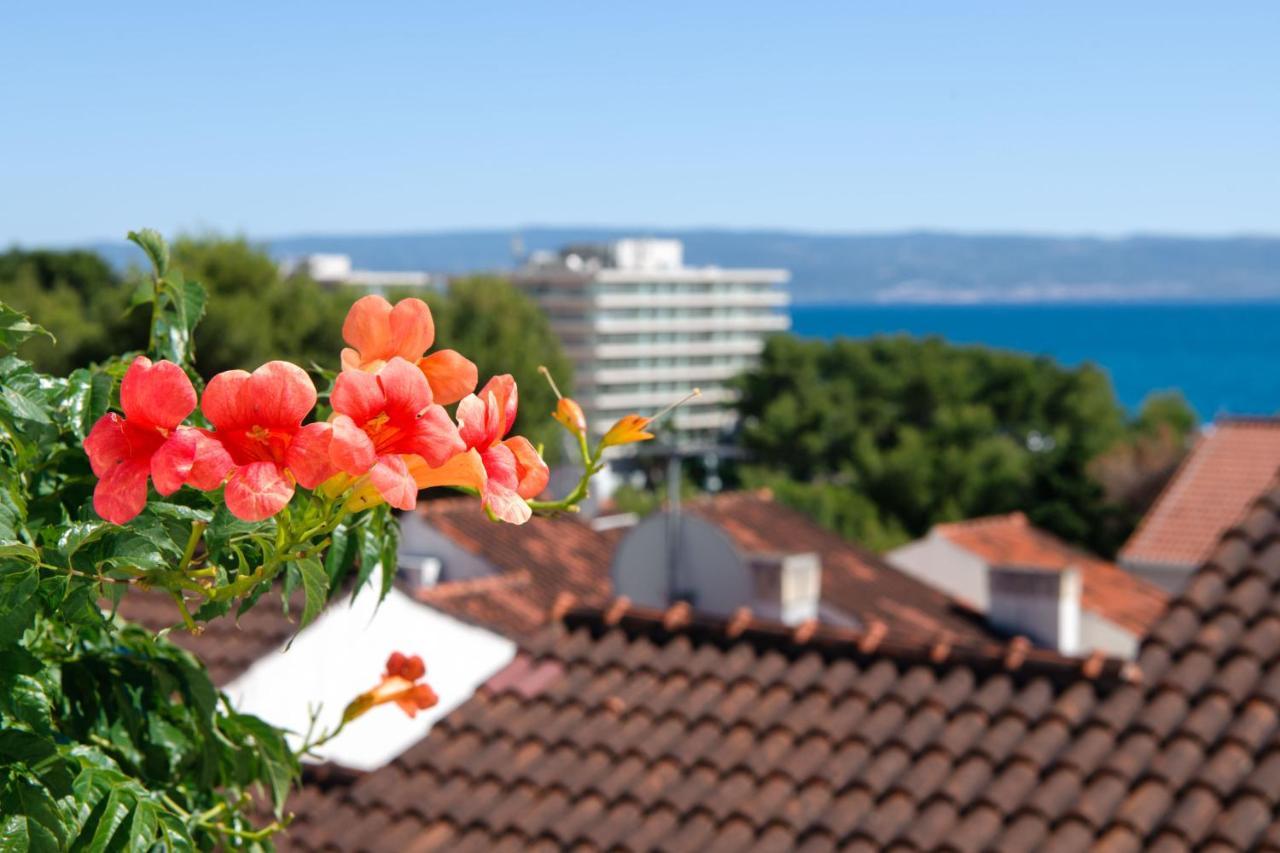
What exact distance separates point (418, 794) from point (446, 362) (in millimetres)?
5641

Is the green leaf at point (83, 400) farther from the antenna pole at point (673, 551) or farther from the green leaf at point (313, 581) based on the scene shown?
the antenna pole at point (673, 551)

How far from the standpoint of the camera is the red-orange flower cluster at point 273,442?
1.33 metres

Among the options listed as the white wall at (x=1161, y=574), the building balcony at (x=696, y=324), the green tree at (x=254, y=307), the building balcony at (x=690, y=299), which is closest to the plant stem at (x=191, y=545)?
the white wall at (x=1161, y=574)

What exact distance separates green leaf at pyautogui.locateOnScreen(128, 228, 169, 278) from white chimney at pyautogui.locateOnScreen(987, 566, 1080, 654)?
14252 millimetres

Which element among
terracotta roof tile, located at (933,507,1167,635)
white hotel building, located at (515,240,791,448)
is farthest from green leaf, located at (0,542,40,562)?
white hotel building, located at (515,240,791,448)

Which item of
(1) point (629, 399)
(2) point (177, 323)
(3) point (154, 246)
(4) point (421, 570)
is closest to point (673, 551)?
(2) point (177, 323)

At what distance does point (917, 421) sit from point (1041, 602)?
68.9 metres

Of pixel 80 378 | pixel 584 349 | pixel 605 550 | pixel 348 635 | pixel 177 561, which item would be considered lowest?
pixel 584 349

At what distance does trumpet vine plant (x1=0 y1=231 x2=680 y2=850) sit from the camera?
1354mm

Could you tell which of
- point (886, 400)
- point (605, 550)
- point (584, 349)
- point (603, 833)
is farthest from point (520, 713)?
point (584, 349)

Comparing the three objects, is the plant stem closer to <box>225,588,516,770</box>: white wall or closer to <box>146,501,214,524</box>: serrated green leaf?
<box>146,501,214,524</box>: serrated green leaf

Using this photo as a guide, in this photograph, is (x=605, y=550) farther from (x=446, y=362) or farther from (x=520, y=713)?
(x=446, y=362)

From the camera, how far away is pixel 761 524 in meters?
23.1

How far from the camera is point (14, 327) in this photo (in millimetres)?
1867
